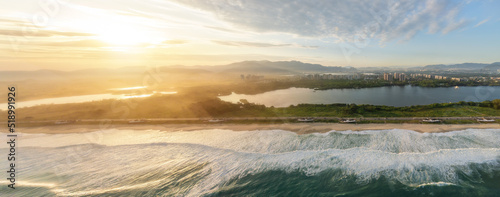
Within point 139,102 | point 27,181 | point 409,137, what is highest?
point 139,102

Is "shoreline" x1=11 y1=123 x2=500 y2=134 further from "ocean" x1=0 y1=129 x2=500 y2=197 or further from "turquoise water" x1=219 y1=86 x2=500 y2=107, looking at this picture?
"turquoise water" x1=219 y1=86 x2=500 y2=107

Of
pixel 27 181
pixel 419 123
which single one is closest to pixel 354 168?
pixel 419 123

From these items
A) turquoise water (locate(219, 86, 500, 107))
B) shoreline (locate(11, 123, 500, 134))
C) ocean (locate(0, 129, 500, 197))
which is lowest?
ocean (locate(0, 129, 500, 197))

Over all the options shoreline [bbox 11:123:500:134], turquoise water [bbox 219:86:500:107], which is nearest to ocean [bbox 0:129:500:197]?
shoreline [bbox 11:123:500:134]

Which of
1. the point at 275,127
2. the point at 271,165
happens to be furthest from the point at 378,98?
the point at 271,165

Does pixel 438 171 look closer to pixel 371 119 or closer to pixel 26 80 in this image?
pixel 371 119

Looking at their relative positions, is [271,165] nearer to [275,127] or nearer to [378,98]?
[275,127]

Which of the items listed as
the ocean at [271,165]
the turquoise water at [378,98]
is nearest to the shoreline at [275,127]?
the ocean at [271,165]
